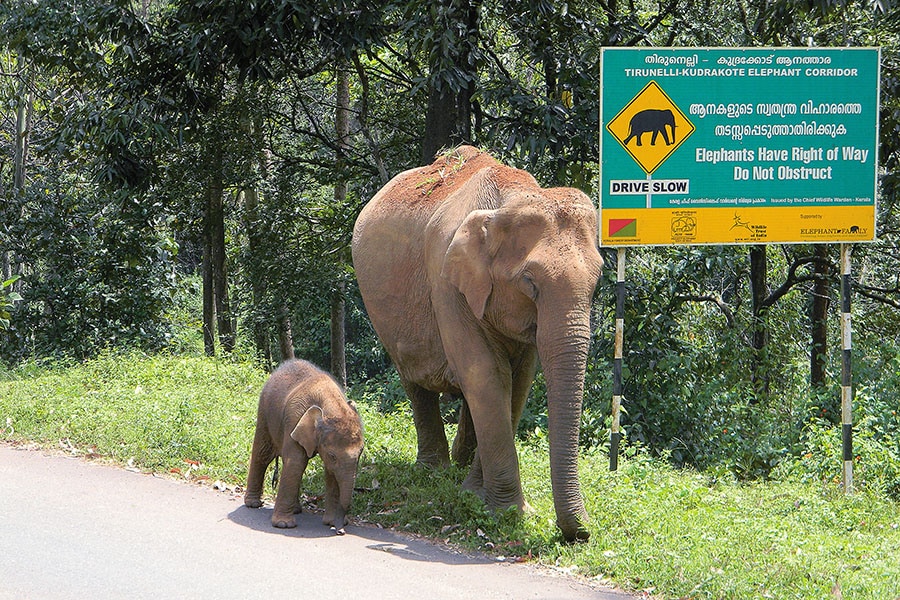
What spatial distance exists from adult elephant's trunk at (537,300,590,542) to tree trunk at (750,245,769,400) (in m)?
6.06

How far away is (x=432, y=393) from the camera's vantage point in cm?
933

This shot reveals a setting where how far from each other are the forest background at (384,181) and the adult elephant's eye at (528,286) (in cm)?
394

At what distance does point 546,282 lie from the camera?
22.9ft

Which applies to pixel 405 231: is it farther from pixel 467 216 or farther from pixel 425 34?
pixel 425 34

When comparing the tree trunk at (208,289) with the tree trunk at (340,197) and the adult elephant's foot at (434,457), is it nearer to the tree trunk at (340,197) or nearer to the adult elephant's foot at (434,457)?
the tree trunk at (340,197)

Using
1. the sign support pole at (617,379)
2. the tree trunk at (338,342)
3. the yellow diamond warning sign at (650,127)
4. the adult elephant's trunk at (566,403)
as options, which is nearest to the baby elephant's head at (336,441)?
the adult elephant's trunk at (566,403)

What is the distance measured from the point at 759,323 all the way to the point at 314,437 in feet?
26.0

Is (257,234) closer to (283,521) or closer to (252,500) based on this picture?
(252,500)

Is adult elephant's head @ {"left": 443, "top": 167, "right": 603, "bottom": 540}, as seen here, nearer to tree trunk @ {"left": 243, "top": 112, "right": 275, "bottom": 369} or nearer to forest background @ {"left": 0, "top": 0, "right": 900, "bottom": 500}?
forest background @ {"left": 0, "top": 0, "right": 900, "bottom": 500}

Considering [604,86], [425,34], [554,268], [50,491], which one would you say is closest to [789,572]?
[554,268]

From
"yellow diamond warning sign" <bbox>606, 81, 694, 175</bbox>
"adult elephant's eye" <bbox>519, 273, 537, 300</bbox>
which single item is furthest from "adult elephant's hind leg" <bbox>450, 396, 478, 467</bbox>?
"yellow diamond warning sign" <bbox>606, 81, 694, 175</bbox>

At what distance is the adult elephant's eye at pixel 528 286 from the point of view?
280 inches

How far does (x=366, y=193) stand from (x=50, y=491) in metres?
7.47

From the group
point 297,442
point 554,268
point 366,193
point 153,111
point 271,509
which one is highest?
point 153,111
